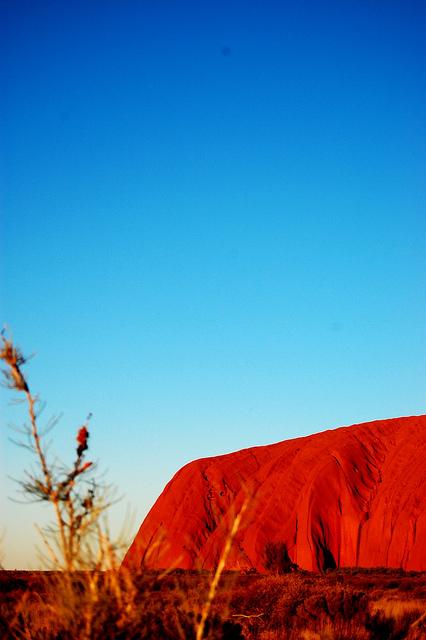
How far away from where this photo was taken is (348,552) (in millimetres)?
45312

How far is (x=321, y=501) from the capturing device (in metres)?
47.8

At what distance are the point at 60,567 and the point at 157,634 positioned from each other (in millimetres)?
3268

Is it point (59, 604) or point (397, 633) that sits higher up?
point (59, 604)

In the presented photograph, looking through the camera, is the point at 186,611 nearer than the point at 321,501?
Yes

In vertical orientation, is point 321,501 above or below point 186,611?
above

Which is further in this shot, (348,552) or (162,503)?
(162,503)

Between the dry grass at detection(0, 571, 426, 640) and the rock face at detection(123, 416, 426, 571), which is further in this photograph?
the rock face at detection(123, 416, 426, 571)

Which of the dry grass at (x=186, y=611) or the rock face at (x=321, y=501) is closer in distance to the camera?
the dry grass at (x=186, y=611)

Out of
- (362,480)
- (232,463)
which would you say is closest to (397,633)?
(362,480)

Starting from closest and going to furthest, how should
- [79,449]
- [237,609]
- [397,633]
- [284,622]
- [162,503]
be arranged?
1. [79,449]
2. [397,633]
3. [284,622]
4. [237,609]
5. [162,503]

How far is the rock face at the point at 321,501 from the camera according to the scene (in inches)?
1735

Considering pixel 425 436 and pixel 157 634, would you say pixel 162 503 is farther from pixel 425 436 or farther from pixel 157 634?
pixel 157 634

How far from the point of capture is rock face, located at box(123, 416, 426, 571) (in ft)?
145

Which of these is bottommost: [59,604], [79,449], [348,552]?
[348,552]
